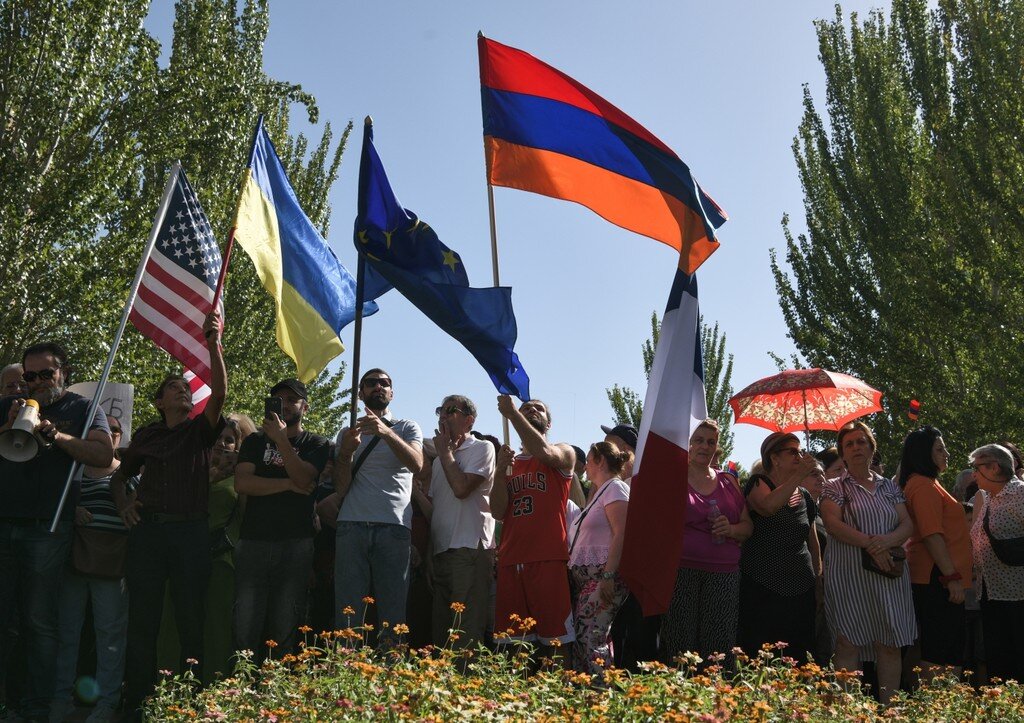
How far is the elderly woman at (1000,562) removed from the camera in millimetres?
6953

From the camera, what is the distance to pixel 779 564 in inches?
258

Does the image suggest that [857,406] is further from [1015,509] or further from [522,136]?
[522,136]

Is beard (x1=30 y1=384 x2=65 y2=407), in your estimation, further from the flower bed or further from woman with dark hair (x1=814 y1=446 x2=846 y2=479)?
woman with dark hair (x1=814 y1=446 x2=846 y2=479)

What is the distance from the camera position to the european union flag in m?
6.34

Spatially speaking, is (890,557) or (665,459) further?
(890,557)

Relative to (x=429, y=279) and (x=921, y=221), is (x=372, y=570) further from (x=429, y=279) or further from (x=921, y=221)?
(x=921, y=221)

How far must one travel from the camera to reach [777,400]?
863 cm

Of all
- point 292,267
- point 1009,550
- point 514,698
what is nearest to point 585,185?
point 292,267

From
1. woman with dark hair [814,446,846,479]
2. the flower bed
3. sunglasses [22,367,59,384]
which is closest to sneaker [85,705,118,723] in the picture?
the flower bed

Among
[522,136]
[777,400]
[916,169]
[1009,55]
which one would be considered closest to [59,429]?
[522,136]

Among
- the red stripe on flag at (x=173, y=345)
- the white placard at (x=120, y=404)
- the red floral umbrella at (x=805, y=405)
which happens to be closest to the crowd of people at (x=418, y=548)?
the red stripe on flag at (x=173, y=345)

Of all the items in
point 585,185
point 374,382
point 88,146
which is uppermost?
point 88,146

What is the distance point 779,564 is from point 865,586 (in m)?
0.55

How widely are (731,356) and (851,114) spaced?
49.7ft
